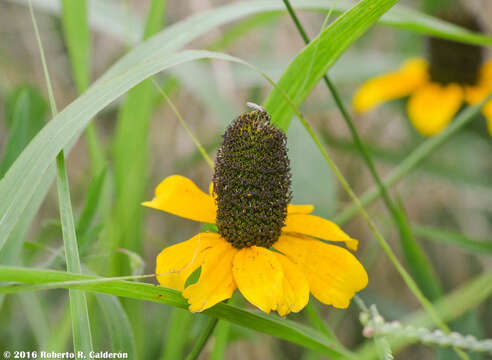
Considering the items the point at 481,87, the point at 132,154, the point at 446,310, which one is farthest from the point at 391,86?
the point at 446,310

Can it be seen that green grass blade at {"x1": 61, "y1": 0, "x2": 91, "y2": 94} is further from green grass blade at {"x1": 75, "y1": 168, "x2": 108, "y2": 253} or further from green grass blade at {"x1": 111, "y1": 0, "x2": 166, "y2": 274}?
green grass blade at {"x1": 75, "y1": 168, "x2": 108, "y2": 253}

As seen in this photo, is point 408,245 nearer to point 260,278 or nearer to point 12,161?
point 260,278

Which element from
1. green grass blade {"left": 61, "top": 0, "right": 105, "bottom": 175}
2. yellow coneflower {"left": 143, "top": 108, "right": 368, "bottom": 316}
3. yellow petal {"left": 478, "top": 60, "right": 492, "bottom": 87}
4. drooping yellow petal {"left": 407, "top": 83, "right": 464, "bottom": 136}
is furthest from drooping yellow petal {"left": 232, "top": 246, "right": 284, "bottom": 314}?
yellow petal {"left": 478, "top": 60, "right": 492, "bottom": 87}

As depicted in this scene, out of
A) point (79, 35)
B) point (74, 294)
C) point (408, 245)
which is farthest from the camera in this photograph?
point (79, 35)

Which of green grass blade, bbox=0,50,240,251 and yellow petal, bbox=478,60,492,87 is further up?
yellow petal, bbox=478,60,492,87

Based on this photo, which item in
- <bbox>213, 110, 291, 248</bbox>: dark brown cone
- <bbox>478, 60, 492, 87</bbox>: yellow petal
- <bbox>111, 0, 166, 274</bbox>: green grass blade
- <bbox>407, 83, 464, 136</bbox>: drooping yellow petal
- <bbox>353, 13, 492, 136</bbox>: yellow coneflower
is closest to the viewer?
<bbox>213, 110, 291, 248</bbox>: dark brown cone

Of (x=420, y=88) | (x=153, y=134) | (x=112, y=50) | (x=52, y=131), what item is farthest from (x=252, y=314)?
(x=112, y=50)

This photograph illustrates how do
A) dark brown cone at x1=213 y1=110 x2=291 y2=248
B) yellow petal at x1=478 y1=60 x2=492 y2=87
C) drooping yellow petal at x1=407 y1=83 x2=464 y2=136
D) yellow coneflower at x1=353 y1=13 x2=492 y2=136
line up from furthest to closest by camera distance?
1. yellow petal at x1=478 y1=60 x2=492 y2=87
2. yellow coneflower at x1=353 y1=13 x2=492 y2=136
3. drooping yellow petal at x1=407 y1=83 x2=464 y2=136
4. dark brown cone at x1=213 y1=110 x2=291 y2=248
